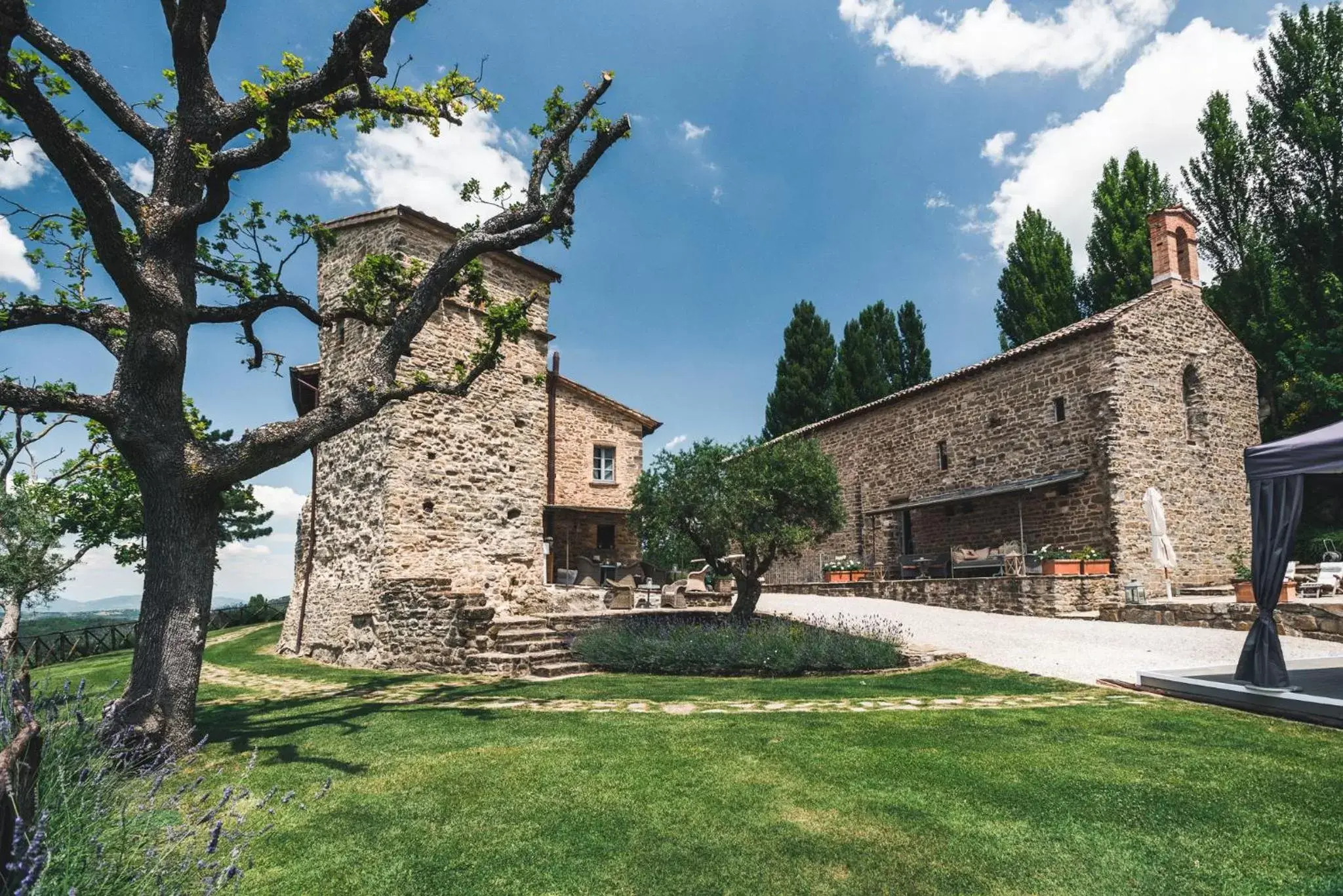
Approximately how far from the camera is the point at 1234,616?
1195cm

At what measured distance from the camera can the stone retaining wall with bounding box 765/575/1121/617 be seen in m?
14.6

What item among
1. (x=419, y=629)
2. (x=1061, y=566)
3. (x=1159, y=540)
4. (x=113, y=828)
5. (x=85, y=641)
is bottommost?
(x=85, y=641)

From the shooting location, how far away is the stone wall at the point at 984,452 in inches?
660

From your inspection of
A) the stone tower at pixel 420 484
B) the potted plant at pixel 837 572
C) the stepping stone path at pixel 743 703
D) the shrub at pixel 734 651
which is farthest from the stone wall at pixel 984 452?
the stepping stone path at pixel 743 703

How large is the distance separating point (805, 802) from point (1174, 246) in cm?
1990

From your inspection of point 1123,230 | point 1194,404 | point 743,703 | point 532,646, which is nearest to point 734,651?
point 743,703

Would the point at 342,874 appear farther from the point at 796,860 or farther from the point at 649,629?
the point at 649,629

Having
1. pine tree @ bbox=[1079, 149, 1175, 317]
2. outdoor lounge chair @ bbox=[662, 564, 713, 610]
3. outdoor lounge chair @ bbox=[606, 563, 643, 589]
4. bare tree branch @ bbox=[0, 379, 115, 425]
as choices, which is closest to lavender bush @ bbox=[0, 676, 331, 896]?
bare tree branch @ bbox=[0, 379, 115, 425]

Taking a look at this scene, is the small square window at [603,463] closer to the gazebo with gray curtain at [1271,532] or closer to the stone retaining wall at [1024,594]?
the stone retaining wall at [1024,594]

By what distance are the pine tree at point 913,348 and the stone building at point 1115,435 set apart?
17.3 meters

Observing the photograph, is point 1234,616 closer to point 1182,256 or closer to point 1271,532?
point 1271,532

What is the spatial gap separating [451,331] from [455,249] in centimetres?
696

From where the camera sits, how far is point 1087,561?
15.4 meters

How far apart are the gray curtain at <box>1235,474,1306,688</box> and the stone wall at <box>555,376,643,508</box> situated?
13866mm
